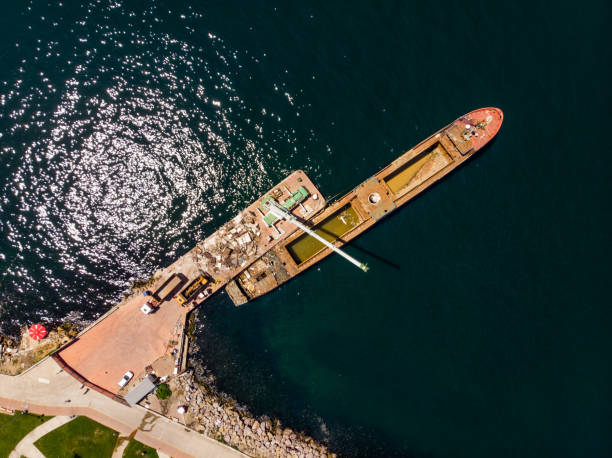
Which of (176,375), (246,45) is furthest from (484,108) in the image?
(176,375)

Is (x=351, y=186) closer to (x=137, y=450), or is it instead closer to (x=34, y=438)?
(x=137, y=450)

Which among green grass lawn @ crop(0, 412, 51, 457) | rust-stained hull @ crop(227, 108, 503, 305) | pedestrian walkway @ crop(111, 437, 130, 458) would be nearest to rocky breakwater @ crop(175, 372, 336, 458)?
pedestrian walkway @ crop(111, 437, 130, 458)

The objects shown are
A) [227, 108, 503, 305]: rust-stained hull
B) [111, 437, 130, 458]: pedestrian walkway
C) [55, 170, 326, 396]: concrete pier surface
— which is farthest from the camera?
[55, 170, 326, 396]: concrete pier surface

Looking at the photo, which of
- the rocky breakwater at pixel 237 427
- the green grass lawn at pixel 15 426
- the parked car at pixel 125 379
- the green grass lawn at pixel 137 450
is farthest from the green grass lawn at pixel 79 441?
the rocky breakwater at pixel 237 427

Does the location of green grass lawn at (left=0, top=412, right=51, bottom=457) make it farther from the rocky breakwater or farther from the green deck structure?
the green deck structure

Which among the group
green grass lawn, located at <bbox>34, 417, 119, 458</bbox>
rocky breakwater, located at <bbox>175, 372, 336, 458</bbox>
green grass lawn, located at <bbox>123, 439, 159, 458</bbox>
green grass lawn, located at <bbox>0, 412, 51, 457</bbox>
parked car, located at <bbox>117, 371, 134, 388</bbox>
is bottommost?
rocky breakwater, located at <bbox>175, 372, 336, 458</bbox>

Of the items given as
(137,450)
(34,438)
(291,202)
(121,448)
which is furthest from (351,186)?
(34,438)
